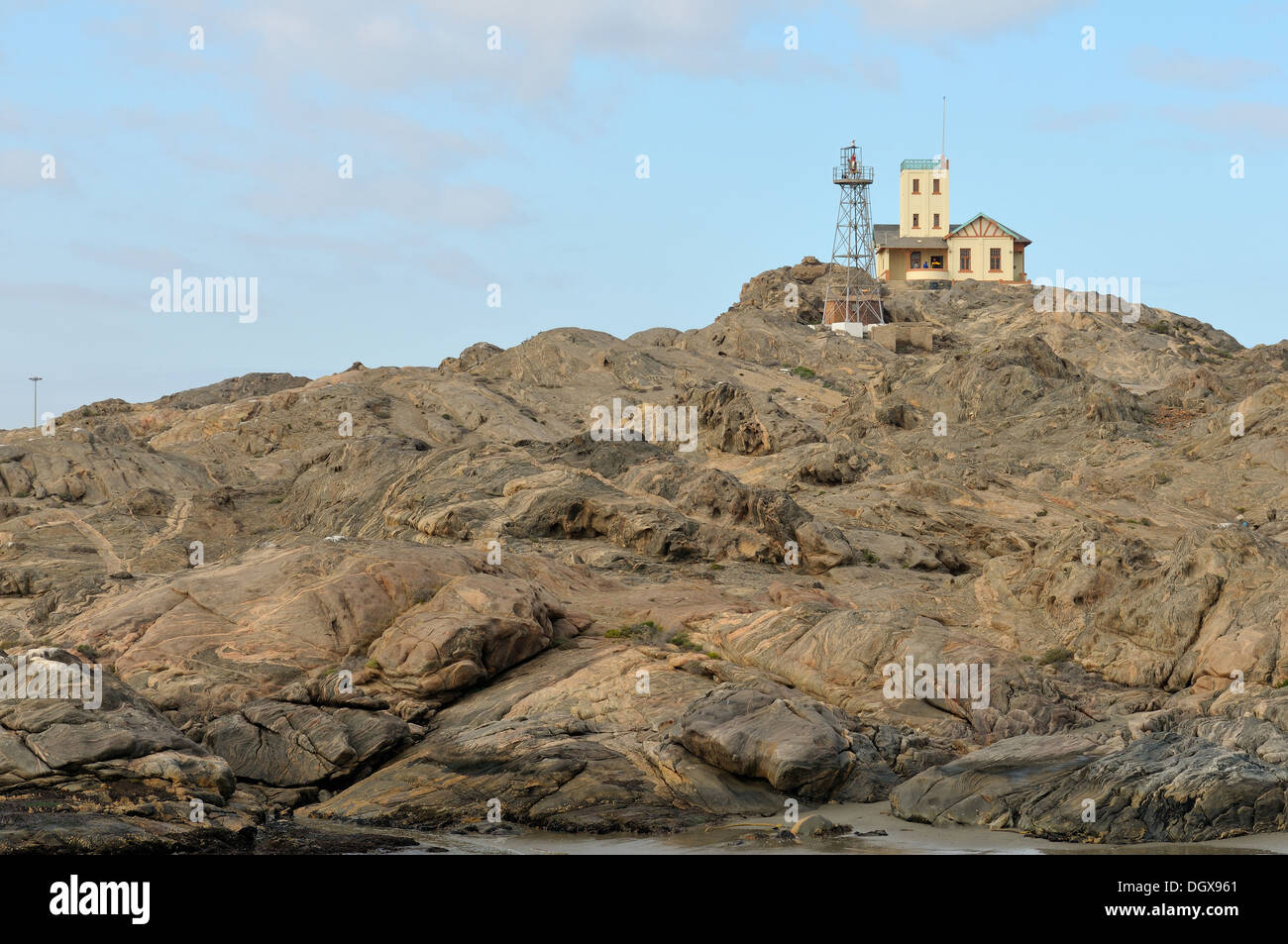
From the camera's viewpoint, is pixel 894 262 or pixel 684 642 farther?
pixel 894 262

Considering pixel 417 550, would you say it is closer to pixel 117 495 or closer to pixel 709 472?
pixel 709 472

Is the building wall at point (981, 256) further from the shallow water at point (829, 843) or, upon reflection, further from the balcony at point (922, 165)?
the shallow water at point (829, 843)

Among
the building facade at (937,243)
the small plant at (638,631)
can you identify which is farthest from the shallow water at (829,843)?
the building facade at (937,243)

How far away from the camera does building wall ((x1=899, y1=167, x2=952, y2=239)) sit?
125375mm

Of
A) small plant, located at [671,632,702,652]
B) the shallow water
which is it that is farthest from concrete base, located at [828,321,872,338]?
the shallow water

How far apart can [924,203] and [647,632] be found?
9936 centimetres

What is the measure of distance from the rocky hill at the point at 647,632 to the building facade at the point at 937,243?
2313 inches

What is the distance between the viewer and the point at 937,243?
124m

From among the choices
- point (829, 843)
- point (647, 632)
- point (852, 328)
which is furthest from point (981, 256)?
point (829, 843)

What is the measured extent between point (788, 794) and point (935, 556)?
893 inches

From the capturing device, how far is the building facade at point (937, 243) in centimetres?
12375

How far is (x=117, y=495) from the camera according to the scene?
59.6 m

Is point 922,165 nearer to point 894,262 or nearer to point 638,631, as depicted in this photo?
point 894,262

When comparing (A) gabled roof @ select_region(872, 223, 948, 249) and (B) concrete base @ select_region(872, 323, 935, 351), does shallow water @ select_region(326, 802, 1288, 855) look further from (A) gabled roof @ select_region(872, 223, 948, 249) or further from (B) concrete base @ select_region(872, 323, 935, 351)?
(A) gabled roof @ select_region(872, 223, 948, 249)
